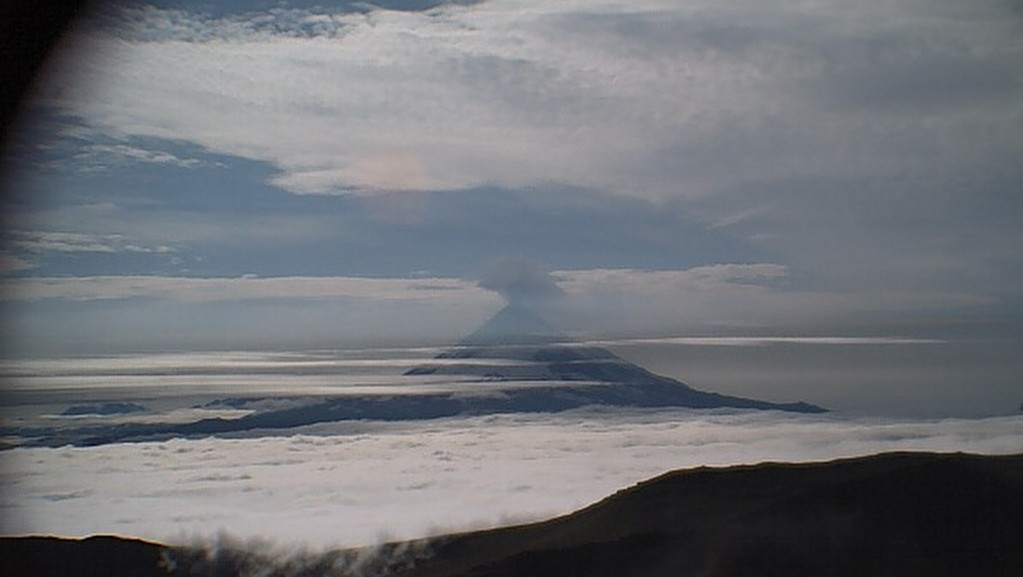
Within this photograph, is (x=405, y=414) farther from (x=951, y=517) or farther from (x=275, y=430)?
(x=951, y=517)

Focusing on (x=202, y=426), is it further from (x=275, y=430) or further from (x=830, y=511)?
(x=830, y=511)

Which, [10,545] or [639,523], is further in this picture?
[10,545]

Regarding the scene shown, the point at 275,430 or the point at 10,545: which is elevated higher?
the point at 275,430

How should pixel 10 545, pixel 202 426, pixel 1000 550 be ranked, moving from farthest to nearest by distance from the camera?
pixel 202 426, pixel 10 545, pixel 1000 550

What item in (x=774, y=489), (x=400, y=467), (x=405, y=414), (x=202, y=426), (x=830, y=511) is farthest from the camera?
(x=405, y=414)

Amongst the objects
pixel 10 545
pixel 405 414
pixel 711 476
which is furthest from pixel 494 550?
pixel 405 414

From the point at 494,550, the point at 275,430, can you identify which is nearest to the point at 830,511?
the point at 494,550

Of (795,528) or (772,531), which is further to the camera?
(772,531)
